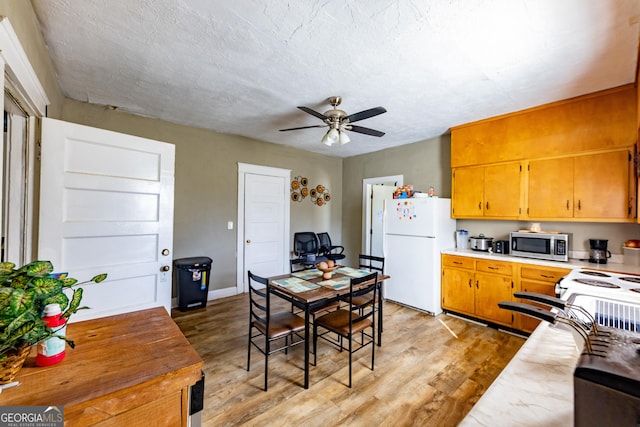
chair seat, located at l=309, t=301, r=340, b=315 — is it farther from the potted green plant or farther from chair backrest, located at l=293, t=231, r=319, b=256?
chair backrest, located at l=293, t=231, r=319, b=256

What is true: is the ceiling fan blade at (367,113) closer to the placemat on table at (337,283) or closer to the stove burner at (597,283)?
the placemat on table at (337,283)

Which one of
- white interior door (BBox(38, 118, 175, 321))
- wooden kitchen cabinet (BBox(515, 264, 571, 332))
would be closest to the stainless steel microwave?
wooden kitchen cabinet (BBox(515, 264, 571, 332))

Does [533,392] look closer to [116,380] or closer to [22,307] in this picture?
[116,380]

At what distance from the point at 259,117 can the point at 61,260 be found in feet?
7.97

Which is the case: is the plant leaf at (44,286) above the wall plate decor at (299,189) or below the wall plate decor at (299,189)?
below

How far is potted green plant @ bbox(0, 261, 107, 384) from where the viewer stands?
72cm

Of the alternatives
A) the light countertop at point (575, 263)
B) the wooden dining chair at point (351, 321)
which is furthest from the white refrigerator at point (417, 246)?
the wooden dining chair at point (351, 321)

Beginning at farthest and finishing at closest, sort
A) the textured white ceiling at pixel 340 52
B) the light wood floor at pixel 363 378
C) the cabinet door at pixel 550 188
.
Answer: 1. the cabinet door at pixel 550 188
2. the light wood floor at pixel 363 378
3. the textured white ceiling at pixel 340 52

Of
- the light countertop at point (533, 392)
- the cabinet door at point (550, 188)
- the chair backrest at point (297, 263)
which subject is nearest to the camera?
the light countertop at point (533, 392)

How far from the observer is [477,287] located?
129 inches

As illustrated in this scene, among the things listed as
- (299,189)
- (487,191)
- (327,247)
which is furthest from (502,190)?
(299,189)

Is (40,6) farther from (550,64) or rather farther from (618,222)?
(618,222)

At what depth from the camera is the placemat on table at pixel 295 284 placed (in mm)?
2272

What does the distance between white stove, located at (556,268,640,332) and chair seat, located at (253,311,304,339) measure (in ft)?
5.83
